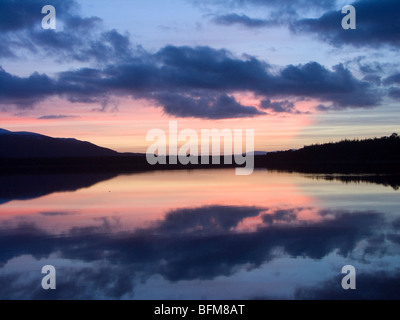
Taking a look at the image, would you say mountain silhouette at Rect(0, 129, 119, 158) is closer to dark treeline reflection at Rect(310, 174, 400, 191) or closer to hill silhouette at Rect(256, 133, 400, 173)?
hill silhouette at Rect(256, 133, 400, 173)

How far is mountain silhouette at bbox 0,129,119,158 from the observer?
164 m

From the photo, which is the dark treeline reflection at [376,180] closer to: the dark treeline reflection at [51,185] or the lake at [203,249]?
the dark treeline reflection at [51,185]

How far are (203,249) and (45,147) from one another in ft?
581

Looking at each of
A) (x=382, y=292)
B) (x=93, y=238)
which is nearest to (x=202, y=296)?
(x=382, y=292)

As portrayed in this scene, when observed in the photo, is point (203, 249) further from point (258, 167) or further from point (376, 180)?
point (258, 167)

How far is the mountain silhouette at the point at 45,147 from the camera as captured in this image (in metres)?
164

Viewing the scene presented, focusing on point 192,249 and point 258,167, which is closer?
point 192,249

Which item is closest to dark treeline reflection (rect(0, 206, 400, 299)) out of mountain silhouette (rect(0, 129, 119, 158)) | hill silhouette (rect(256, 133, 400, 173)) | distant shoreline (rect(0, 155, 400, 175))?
distant shoreline (rect(0, 155, 400, 175))

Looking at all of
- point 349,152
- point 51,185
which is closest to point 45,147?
point 349,152

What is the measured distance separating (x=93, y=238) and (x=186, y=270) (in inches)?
144

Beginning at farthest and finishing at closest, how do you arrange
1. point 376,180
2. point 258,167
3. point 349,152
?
1. point 349,152
2. point 258,167
3. point 376,180

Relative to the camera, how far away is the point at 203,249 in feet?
30.0

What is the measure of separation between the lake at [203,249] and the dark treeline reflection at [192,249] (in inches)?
0.9
